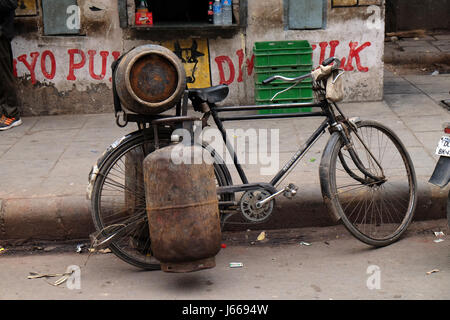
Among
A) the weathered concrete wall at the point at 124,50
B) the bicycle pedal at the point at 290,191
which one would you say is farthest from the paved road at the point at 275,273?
the weathered concrete wall at the point at 124,50

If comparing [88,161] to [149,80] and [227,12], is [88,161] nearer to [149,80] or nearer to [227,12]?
[149,80]

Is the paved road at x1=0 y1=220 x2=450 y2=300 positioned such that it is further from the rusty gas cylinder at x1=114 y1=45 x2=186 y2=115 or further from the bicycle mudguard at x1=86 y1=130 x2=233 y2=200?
the rusty gas cylinder at x1=114 y1=45 x2=186 y2=115

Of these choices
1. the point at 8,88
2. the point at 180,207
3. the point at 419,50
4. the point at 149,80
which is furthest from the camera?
the point at 419,50

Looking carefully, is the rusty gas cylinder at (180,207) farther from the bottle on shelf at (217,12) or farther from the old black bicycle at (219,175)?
the bottle on shelf at (217,12)

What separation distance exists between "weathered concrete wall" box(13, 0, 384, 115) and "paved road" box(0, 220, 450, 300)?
2.91 m

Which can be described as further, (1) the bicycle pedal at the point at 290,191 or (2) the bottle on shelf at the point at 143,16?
(2) the bottle on shelf at the point at 143,16

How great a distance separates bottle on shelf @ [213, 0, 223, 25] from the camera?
24.1ft

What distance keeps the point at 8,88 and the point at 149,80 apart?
3.51 metres

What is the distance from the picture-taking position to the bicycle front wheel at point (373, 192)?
457 centimetres

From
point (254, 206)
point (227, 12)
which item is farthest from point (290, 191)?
point (227, 12)

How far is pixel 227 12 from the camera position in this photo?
736 cm

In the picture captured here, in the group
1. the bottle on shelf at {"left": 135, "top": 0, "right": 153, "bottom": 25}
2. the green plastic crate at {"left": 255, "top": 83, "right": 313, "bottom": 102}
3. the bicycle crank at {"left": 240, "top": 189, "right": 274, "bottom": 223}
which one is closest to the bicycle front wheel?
the bicycle crank at {"left": 240, "top": 189, "right": 274, "bottom": 223}

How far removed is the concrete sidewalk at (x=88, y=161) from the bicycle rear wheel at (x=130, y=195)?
0.59 metres

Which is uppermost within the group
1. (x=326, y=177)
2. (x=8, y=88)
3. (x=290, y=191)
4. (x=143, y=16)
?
(x=143, y=16)
